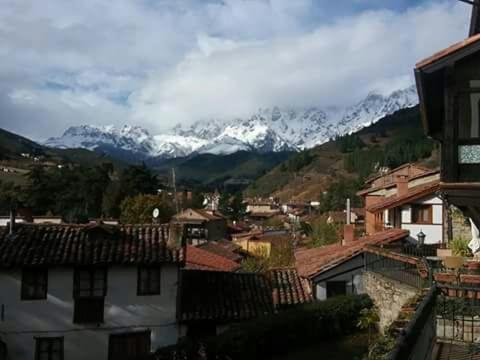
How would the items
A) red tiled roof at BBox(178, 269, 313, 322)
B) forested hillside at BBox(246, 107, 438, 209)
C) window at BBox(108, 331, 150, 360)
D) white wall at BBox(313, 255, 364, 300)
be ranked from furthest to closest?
forested hillside at BBox(246, 107, 438, 209) → white wall at BBox(313, 255, 364, 300) → red tiled roof at BBox(178, 269, 313, 322) → window at BBox(108, 331, 150, 360)

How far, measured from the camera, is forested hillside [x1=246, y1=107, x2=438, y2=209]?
132875 millimetres

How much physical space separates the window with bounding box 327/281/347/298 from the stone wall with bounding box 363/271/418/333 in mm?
1390

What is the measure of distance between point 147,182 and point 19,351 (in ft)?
186

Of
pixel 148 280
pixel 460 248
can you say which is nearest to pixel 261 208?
pixel 148 280

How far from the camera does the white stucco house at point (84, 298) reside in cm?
1992

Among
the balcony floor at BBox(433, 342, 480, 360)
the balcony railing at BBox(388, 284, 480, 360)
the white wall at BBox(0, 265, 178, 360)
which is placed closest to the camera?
the balcony floor at BBox(433, 342, 480, 360)

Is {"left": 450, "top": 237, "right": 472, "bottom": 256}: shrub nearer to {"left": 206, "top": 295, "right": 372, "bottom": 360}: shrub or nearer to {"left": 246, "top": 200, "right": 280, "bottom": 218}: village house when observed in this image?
{"left": 206, "top": 295, "right": 372, "bottom": 360}: shrub

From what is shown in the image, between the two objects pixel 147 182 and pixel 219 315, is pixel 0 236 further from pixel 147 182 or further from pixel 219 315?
pixel 147 182

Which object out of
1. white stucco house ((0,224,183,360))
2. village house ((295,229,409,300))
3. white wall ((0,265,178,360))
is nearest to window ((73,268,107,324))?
white stucco house ((0,224,183,360))

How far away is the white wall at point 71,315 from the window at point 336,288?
6.12m

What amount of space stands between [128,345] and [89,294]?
7.90 feet

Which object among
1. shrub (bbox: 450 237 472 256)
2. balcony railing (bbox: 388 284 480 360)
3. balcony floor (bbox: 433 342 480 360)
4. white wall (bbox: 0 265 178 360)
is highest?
shrub (bbox: 450 237 472 256)

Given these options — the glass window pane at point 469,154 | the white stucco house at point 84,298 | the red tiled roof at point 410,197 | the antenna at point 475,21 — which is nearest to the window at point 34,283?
the white stucco house at point 84,298

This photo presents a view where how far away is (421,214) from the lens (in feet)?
95.2
